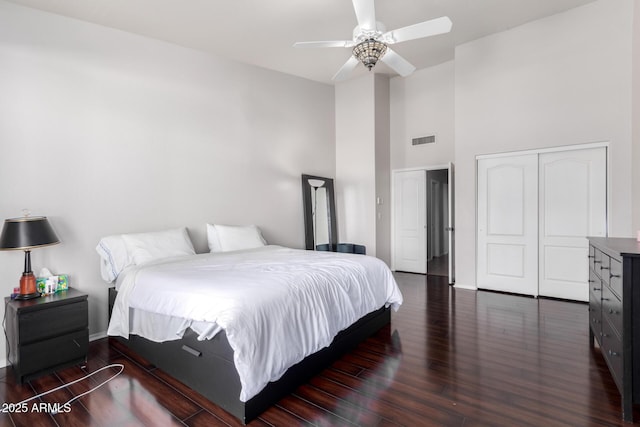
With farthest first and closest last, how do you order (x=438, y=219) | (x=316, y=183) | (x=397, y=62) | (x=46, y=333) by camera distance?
(x=438, y=219), (x=316, y=183), (x=397, y=62), (x=46, y=333)

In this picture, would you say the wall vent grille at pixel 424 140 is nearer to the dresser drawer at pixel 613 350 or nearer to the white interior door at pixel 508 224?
the white interior door at pixel 508 224

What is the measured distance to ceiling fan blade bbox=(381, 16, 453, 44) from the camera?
2.74 metres

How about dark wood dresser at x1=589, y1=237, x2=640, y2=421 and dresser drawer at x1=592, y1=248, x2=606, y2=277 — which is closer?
dark wood dresser at x1=589, y1=237, x2=640, y2=421

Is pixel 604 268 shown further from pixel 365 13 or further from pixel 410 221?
pixel 410 221

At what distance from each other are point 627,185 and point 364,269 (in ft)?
11.0

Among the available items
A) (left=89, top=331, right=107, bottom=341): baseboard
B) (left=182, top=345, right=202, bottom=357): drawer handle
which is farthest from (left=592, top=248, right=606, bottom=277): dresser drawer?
(left=89, top=331, right=107, bottom=341): baseboard

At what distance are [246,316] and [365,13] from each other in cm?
251

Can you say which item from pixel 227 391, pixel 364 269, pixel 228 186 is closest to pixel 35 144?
pixel 228 186

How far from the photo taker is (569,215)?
4191mm

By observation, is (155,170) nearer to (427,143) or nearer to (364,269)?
(364,269)

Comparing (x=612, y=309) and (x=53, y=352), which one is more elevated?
(x=612, y=309)

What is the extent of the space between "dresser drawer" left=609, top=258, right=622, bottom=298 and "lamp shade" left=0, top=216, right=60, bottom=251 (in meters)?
4.16

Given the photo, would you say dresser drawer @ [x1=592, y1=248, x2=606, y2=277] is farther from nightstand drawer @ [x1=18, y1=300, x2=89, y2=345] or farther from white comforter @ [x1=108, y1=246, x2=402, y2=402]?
nightstand drawer @ [x1=18, y1=300, x2=89, y2=345]

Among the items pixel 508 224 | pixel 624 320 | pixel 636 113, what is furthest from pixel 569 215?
pixel 624 320
